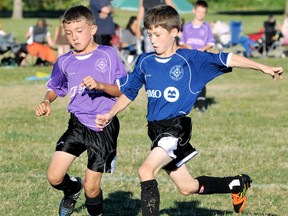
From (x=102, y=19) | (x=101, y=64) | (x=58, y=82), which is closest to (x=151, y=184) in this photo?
(x=101, y=64)

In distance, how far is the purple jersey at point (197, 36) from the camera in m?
14.4

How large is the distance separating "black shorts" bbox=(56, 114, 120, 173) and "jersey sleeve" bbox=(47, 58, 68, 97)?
1.34ft

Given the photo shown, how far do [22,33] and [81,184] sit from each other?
117 ft

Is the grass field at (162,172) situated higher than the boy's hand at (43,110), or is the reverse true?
the boy's hand at (43,110)

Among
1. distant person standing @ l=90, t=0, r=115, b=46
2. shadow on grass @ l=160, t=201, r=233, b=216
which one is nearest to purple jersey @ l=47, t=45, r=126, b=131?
shadow on grass @ l=160, t=201, r=233, b=216

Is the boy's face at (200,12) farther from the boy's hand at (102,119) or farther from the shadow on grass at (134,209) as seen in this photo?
the boy's hand at (102,119)

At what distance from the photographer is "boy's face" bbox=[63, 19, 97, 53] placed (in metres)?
6.90

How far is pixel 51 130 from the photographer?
12.9 meters

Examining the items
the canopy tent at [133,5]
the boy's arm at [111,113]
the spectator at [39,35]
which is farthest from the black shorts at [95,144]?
the canopy tent at [133,5]

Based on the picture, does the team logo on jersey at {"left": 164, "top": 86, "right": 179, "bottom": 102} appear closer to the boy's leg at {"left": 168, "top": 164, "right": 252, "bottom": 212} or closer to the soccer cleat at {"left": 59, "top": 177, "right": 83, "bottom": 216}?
the boy's leg at {"left": 168, "top": 164, "right": 252, "bottom": 212}

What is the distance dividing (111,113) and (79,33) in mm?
822

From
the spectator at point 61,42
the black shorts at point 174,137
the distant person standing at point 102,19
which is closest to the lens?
the black shorts at point 174,137

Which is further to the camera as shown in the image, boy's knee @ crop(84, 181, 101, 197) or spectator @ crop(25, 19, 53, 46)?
spectator @ crop(25, 19, 53, 46)

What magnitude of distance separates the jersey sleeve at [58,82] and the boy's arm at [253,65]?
57.3 inches
